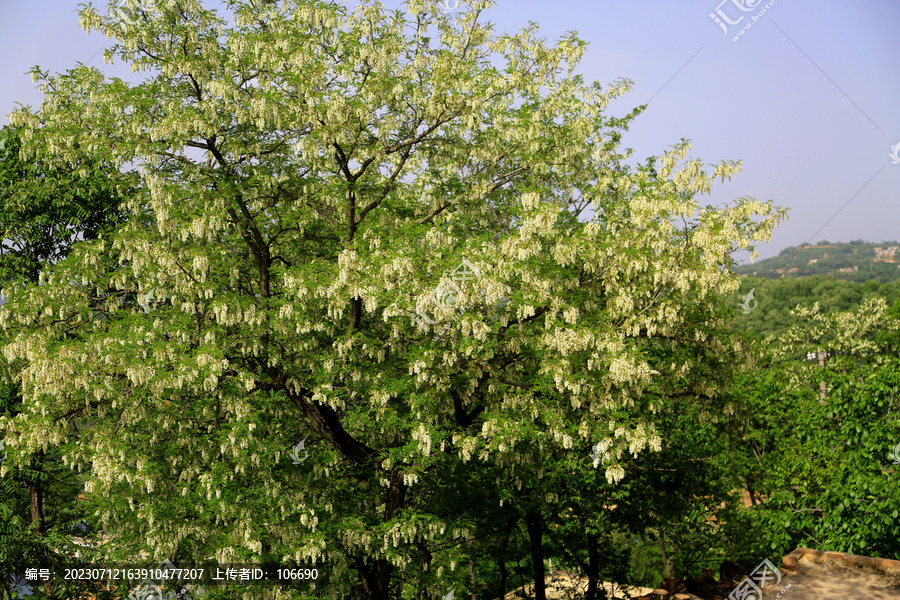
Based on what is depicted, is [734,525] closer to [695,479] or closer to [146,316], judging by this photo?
[695,479]

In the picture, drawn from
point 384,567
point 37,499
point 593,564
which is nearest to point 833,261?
point 593,564

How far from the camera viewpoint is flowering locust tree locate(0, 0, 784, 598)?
395 inches

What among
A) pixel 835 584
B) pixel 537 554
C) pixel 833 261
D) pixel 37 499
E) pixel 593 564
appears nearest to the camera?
pixel 835 584

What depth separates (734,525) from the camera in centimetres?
1762

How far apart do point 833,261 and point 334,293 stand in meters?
162

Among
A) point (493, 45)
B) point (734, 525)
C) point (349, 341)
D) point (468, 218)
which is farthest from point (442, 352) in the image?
point (734, 525)

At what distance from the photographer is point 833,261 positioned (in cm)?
14862

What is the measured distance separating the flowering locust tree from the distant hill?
115747 mm

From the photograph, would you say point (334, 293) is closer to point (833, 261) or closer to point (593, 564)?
point (593, 564)

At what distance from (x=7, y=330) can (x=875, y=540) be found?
15291mm

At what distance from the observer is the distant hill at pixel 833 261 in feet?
405

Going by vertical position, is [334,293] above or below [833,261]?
below

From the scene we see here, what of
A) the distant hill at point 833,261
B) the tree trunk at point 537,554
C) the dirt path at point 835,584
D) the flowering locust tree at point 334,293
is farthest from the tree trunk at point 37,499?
the distant hill at point 833,261

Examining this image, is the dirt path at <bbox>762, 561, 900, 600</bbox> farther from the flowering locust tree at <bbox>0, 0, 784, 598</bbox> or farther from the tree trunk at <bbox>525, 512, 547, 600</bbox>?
the tree trunk at <bbox>525, 512, 547, 600</bbox>
